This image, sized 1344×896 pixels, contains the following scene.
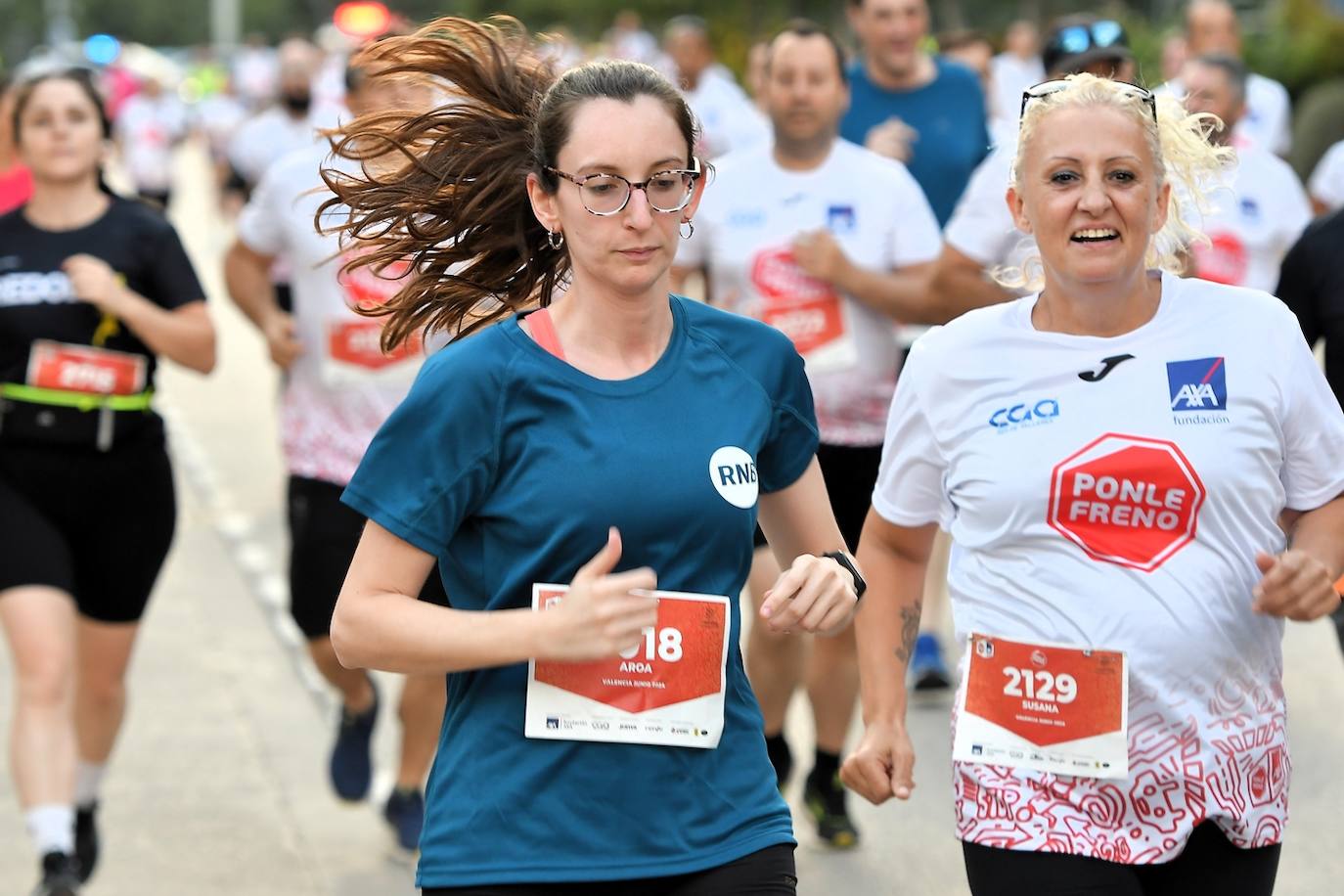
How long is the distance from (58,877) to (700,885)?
2.64 metres

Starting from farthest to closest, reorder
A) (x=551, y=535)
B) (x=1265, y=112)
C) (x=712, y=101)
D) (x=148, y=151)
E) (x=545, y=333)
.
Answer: (x=148, y=151)
(x=712, y=101)
(x=1265, y=112)
(x=545, y=333)
(x=551, y=535)

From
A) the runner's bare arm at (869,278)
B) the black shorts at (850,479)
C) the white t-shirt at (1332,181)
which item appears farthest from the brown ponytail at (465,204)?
the white t-shirt at (1332,181)

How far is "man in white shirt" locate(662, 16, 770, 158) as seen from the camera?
49.4 ft

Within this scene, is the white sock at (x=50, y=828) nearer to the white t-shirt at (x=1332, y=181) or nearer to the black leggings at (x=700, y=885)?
the black leggings at (x=700, y=885)

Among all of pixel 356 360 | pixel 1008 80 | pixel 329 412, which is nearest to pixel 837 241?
pixel 356 360

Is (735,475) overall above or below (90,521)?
above

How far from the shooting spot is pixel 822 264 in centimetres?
609

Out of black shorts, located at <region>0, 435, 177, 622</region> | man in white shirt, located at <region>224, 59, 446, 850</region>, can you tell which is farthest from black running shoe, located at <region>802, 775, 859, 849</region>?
black shorts, located at <region>0, 435, 177, 622</region>

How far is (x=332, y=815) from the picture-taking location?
21.5ft

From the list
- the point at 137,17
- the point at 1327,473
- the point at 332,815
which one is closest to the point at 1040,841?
the point at 1327,473

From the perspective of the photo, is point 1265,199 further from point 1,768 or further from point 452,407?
point 452,407

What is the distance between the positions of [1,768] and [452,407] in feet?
14.3

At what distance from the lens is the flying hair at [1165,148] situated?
346 cm

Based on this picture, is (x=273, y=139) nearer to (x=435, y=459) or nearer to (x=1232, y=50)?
(x=1232, y=50)
